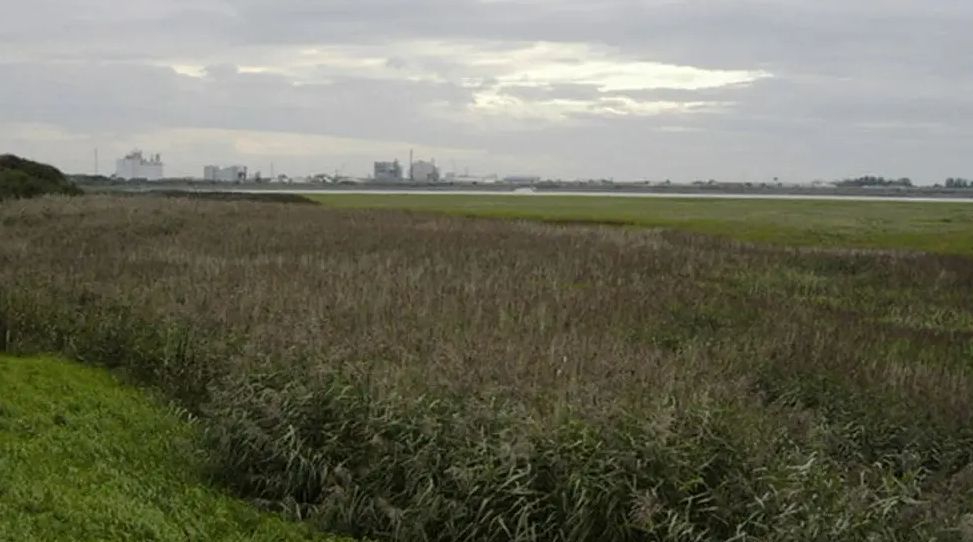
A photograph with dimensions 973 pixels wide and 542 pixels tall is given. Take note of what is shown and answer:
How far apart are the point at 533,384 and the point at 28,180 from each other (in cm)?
4325

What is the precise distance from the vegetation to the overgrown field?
25.1 m

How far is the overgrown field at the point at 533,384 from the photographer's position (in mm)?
8250

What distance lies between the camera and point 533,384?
10094mm

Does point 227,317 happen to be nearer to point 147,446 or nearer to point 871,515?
point 147,446

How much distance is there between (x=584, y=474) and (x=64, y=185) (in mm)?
48937

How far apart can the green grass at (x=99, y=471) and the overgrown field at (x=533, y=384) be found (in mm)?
490

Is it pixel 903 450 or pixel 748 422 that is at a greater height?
pixel 748 422

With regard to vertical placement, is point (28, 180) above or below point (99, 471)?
above

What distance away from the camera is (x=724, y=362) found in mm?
13062

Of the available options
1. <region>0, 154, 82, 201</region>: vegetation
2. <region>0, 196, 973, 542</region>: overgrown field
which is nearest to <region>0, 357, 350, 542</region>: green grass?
<region>0, 196, 973, 542</region>: overgrown field

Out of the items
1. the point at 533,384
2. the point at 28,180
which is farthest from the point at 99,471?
the point at 28,180

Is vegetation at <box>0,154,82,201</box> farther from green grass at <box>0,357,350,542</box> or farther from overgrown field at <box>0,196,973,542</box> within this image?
green grass at <box>0,357,350,542</box>

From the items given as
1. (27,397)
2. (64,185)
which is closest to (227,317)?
(27,397)

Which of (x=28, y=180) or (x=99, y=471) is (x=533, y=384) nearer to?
(x=99, y=471)
